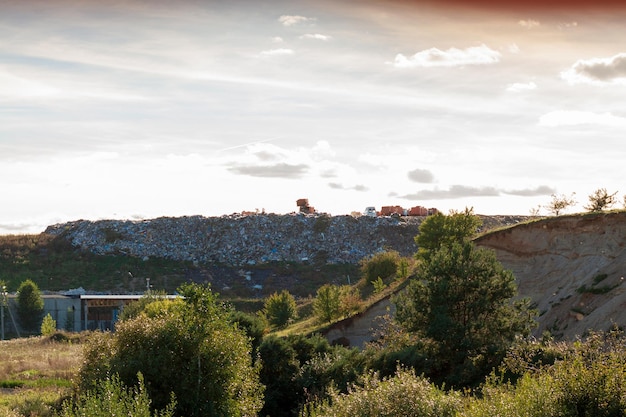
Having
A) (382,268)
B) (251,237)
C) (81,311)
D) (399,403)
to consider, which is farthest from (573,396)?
(251,237)

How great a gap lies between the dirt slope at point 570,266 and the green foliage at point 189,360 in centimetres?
1753

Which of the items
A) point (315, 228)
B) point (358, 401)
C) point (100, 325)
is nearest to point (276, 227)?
point (315, 228)

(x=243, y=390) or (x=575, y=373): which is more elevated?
(x=575, y=373)

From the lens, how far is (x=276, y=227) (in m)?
102

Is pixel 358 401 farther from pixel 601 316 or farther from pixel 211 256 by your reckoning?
pixel 211 256

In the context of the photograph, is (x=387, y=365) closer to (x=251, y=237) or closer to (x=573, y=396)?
(x=573, y=396)

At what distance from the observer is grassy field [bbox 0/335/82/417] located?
99.4 feet

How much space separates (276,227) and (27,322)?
38262mm

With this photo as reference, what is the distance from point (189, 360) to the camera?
26438 mm

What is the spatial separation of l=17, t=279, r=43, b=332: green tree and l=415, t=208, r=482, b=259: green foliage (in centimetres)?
3486

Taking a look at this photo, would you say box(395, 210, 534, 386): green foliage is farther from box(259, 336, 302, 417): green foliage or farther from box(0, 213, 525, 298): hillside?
box(0, 213, 525, 298): hillside

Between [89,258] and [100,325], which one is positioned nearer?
[100,325]

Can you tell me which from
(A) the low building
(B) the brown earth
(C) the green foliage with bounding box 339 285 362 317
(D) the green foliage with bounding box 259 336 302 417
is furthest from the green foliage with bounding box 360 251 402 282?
(D) the green foliage with bounding box 259 336 302 417

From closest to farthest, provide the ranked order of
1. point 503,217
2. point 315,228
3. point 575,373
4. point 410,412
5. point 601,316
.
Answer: point 575,373 < point 410,412 < point 601,316 < point 315,228 < point 503,217
